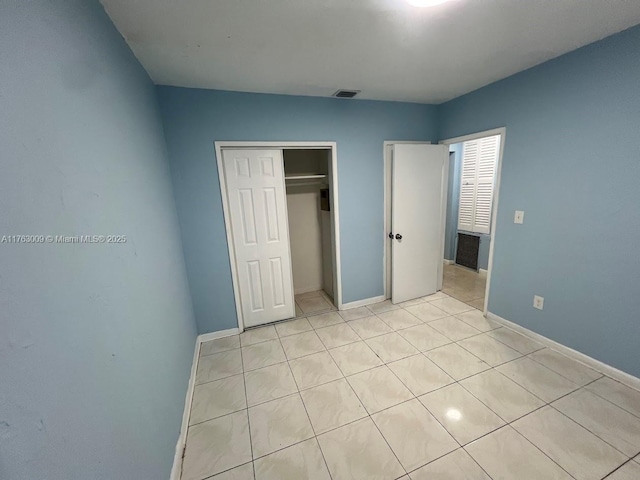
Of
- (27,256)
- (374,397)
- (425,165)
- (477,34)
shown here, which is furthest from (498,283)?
(27,256)

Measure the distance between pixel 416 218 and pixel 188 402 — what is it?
289 centimetres

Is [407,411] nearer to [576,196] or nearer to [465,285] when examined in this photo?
[576,196]

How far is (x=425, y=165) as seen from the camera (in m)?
2.94

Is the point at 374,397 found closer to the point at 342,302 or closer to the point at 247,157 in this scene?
the point at 342,302

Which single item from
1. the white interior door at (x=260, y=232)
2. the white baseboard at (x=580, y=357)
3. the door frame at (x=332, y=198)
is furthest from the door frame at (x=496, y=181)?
the white interior door at (x=260, y=232)

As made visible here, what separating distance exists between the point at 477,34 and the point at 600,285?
2.03m

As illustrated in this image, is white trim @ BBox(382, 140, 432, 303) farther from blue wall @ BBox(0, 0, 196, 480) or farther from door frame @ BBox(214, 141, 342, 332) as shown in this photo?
blue wall @ BBox(0, 0, 196, 480)

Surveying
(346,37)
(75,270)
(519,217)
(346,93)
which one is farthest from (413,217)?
(75,270)

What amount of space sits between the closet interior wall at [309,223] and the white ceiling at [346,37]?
3.67 ft

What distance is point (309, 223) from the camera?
11.5 feet

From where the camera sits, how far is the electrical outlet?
223 cm

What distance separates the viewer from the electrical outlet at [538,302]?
223 centimetres

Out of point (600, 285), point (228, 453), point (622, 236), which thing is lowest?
point (228, 453)

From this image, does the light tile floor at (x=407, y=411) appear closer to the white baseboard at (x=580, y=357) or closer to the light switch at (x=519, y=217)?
the white baseboard at (x=580, y=357)
